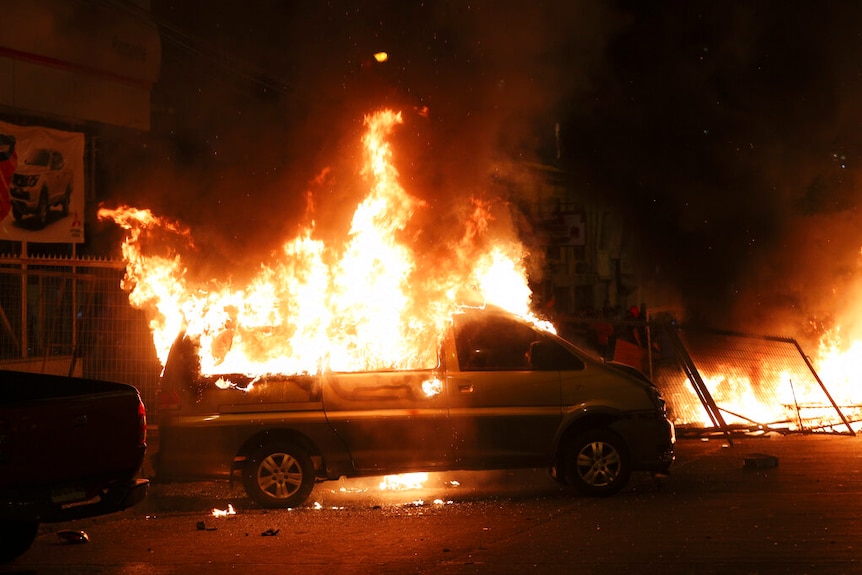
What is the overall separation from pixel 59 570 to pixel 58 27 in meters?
13.1

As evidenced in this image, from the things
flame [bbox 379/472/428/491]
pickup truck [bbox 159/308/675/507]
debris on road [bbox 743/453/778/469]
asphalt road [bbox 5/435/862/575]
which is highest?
pickup truck [bbox 159/308/675/507]

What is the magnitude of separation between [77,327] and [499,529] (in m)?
7.44

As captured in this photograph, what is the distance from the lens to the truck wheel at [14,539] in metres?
7.47

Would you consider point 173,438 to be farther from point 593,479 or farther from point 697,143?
point 697,143

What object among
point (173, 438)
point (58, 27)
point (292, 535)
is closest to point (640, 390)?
point (292, 535)

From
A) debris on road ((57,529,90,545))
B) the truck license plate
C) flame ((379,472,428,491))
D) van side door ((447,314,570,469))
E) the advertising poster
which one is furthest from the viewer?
the advertising poster

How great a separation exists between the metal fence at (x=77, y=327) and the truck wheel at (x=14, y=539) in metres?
5.54

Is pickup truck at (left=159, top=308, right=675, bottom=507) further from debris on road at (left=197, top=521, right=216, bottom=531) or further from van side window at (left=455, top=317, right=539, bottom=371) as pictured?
debris on road at (left=197, top=521, right=216, bottom=531)

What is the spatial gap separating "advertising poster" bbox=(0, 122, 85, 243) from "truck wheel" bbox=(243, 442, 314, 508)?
26.7 feet

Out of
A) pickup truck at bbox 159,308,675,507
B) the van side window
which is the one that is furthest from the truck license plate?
the van side window

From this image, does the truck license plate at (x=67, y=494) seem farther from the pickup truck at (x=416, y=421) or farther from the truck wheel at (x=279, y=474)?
the truck wheel at (x=279, y=474)

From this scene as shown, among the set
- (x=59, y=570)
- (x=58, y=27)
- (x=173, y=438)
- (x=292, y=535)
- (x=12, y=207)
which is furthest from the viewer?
(x=58, y=27)

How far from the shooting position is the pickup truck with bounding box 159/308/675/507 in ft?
30.6

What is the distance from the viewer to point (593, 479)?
9.49 metres
